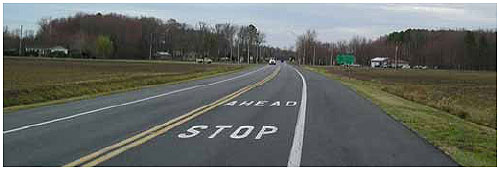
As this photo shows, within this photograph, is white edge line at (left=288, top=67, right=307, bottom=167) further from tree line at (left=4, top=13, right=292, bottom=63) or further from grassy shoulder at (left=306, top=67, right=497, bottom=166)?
tree line at (left=4, top=13, right=292, bottom=63)

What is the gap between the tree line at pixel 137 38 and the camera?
5556 inches

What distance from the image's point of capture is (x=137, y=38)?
15162 centimetres

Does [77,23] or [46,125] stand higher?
A: [77,23]

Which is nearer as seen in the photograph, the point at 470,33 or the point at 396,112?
the point at 396,112

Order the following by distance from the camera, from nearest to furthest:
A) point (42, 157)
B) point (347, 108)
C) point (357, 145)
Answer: point (42, 157) → point (357, 145) → point (347, 108)

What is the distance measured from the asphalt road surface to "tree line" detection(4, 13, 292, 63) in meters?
119

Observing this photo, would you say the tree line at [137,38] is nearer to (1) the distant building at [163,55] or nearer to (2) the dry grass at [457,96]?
(1) the distant building at [163,55]

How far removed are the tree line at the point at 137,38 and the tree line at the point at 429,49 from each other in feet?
60.0

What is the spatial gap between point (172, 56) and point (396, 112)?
6143 inches

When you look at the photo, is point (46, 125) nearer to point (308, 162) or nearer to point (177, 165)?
point (177, 165)

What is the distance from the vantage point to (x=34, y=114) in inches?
639

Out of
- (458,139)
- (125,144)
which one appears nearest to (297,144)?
(125,144)

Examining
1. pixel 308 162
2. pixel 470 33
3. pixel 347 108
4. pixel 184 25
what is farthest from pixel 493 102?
pixel 184 25

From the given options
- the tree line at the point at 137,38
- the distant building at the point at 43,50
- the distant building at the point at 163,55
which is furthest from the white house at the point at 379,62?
the distant building at the point at 43,50
